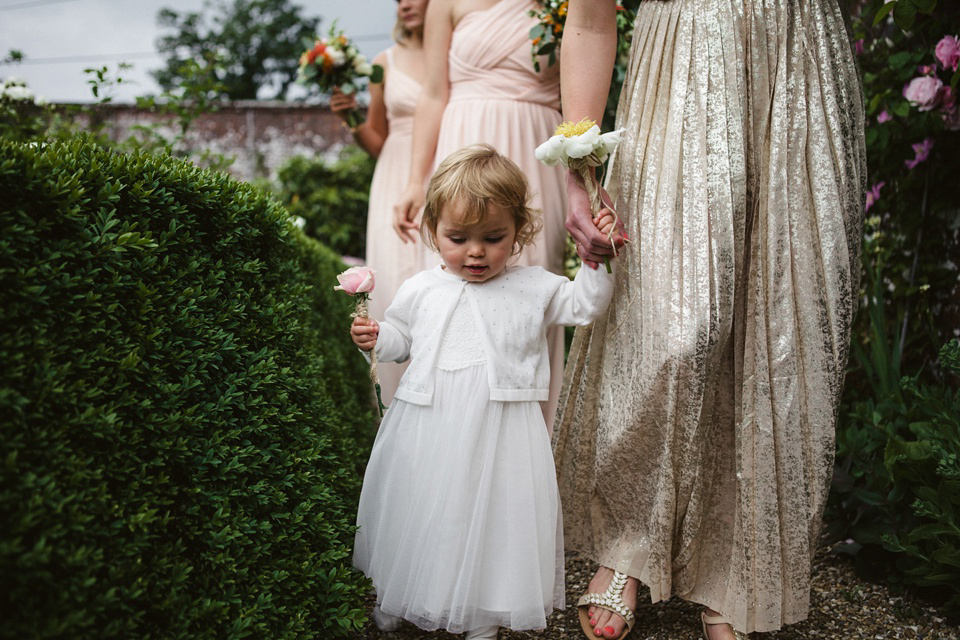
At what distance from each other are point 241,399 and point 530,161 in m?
1.67

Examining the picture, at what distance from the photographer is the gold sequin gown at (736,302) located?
205cm

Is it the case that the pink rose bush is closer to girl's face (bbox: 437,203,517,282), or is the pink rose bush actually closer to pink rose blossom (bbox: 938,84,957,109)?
pink rose blossom (bbox: 938,84,957,109)

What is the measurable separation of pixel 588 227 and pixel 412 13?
88.6 inches

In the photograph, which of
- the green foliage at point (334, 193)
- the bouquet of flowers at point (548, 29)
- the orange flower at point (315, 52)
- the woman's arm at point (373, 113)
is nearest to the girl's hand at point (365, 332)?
the bouquet of flowers at point (548, 29)

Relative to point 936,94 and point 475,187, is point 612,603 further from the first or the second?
point 936,94

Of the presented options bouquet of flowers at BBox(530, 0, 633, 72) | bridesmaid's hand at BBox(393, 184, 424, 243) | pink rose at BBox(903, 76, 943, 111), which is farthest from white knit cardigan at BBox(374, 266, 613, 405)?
pink rose at BBox(903, 76, 943, 111)

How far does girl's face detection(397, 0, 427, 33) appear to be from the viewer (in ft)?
12.4

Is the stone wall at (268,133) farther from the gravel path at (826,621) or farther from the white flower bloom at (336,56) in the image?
the gravel path at (826,621)

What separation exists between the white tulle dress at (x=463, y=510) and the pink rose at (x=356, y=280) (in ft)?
0.86

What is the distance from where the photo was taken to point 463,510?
2.05 meters

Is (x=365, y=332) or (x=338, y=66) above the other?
(x=338, y=66)

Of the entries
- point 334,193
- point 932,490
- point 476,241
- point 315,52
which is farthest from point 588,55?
point 334,193

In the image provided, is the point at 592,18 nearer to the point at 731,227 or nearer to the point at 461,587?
the point at 731,227

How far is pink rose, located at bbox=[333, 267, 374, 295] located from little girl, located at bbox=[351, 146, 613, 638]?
0.30ft
